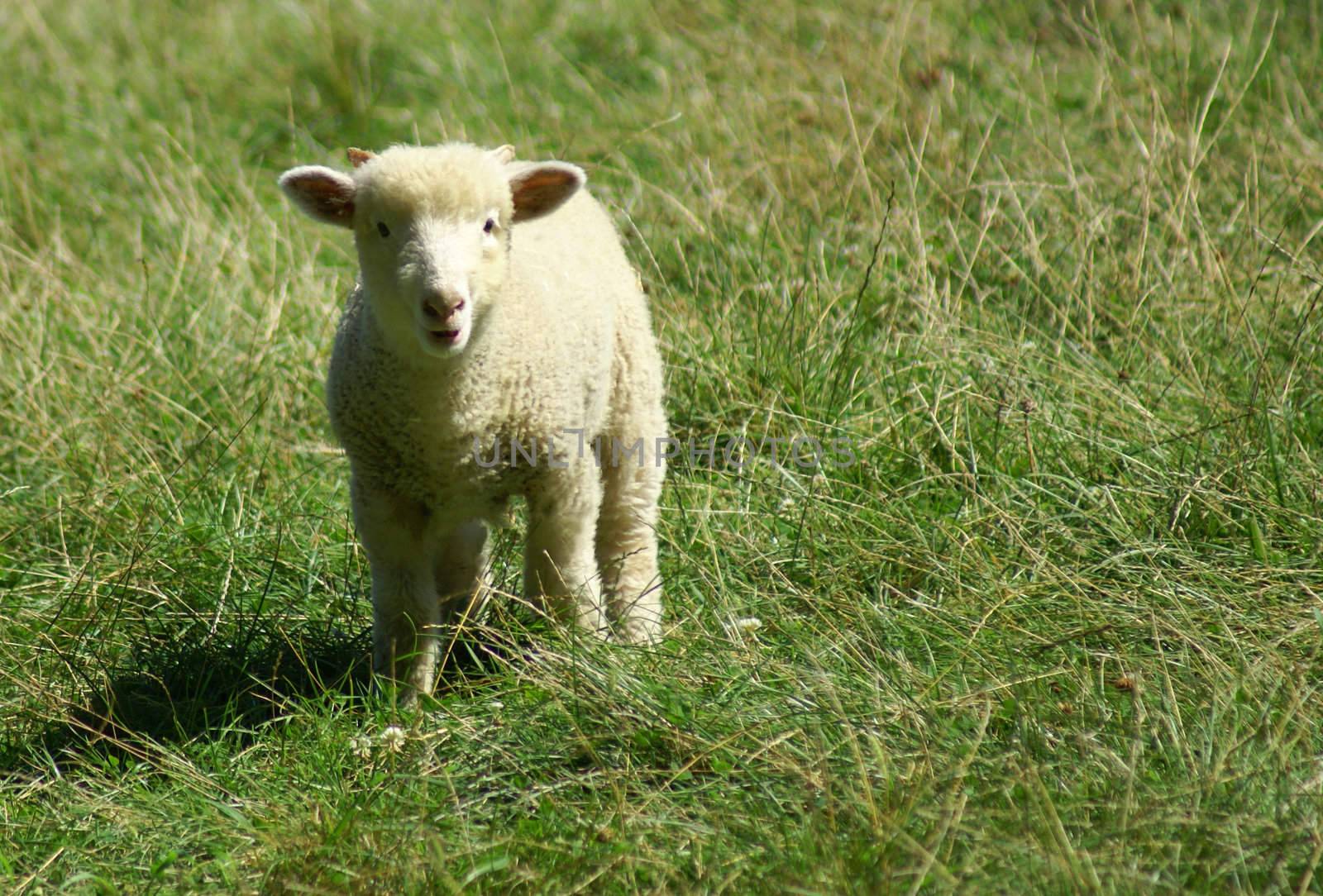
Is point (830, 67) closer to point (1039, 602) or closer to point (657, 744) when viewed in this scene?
point (1039, 602)

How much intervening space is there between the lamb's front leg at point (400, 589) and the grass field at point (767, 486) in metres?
0.11

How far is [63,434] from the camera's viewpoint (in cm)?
465

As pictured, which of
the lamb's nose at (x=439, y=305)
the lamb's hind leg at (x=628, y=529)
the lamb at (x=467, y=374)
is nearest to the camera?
the lamb's nose at (x=439, y=305)

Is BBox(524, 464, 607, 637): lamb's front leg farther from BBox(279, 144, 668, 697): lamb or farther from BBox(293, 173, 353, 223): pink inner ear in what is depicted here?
BBox(293, 173, 353, 223): pink inner ear

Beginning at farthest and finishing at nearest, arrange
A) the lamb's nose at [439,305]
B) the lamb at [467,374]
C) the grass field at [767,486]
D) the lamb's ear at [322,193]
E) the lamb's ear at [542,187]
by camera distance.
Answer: the lamb's ear at [542,187] < the lamb's ear at [322,193] < the lamb at [467,374] < the lamb's nose at [439,305] < the grass field at [767,486]

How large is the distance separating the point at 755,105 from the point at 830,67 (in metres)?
0.53

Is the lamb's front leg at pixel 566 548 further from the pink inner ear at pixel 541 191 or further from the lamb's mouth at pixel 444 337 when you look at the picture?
the pink inner ear at pixel 541 191

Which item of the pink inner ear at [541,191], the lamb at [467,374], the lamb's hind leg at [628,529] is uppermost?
the pink inner ear at [541,191]

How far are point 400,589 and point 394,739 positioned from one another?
50 centimetres

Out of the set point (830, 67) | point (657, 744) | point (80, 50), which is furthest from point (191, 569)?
point (80, 50)

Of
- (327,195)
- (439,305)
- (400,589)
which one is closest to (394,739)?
(400,589)

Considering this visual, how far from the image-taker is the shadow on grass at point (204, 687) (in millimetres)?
3406

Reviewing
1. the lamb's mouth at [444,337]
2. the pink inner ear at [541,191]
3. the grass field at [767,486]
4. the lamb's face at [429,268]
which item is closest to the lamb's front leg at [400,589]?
the grass field at [767,486]

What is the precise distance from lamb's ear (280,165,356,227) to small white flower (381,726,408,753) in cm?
120
